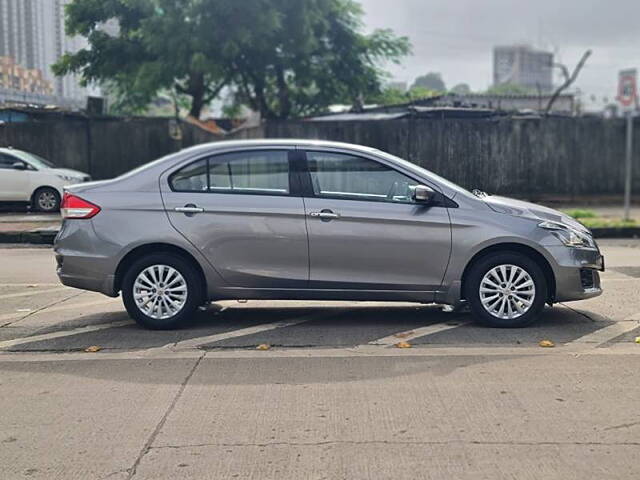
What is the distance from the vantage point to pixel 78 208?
723 centimetres

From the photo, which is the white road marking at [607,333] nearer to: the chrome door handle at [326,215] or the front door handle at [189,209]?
the chrome door handle at [326,215]

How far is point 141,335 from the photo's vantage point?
7.16m

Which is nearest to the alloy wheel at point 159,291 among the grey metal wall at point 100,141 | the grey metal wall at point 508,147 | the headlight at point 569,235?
the headlight at point 569,235

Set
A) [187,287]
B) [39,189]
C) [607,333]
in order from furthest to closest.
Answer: [39,189] < [187,287] < [607,333]

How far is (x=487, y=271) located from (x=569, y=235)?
805 millimetres

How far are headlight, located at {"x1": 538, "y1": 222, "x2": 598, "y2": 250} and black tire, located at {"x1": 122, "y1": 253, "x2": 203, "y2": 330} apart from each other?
3.04 meters

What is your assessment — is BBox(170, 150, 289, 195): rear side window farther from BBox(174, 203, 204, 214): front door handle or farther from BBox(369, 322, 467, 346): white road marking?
BBox(369, 322, 467, 346): white road marking

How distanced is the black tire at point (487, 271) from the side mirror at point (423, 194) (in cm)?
71

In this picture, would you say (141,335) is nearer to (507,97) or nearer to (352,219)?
(352,219)

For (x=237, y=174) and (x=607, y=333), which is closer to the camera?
(x=607, y=333)

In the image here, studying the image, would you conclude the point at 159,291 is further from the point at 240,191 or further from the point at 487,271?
the point at 487,271

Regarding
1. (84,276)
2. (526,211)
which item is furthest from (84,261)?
(526,211)

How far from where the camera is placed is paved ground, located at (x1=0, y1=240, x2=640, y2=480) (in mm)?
4270

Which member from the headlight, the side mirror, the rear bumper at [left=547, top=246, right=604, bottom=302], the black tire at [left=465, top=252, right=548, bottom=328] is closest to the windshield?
the side mirror
